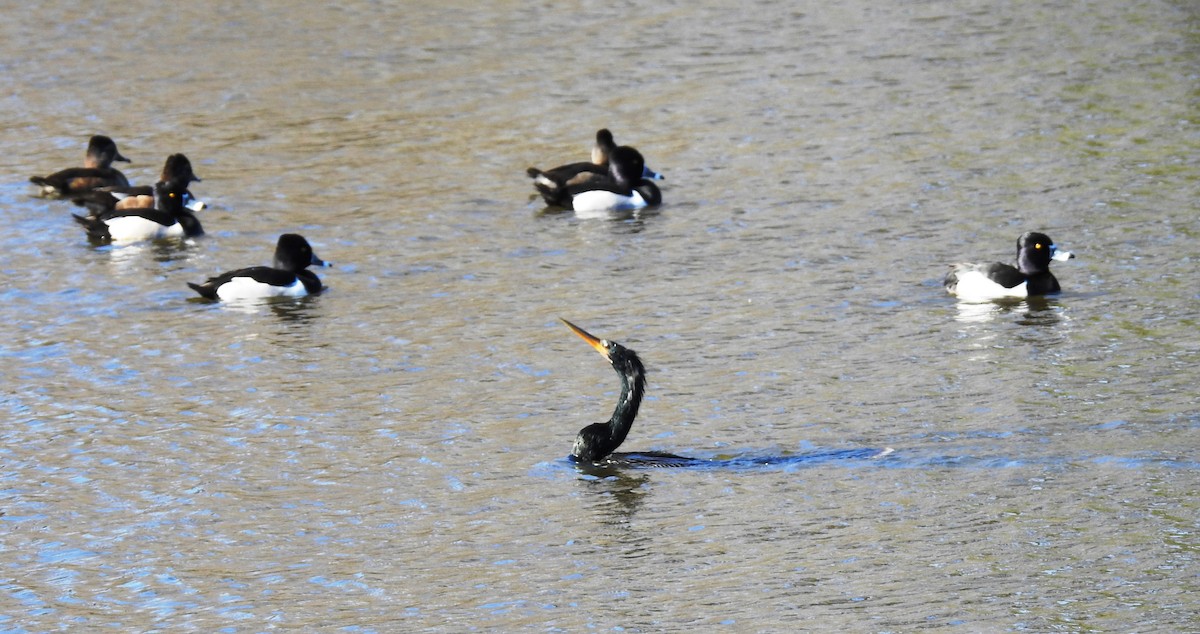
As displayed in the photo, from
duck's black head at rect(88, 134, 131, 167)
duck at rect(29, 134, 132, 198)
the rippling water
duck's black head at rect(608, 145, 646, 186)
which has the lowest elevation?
the rippling water

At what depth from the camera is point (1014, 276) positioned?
54.8 ft

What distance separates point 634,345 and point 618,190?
19.8 ft

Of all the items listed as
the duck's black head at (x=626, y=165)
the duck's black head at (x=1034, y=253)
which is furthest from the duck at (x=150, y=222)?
the duck's black head at (x=1034, y=253)

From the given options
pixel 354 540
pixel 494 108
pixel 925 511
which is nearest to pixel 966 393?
pixel 925 511

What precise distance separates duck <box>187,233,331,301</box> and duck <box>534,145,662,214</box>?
14.1ft

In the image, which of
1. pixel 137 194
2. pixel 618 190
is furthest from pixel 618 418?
pixel 137 194

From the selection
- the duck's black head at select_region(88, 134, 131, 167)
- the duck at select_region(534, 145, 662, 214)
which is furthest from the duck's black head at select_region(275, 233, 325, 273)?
the duck's black head at select_region(88, 134, 131, 167)

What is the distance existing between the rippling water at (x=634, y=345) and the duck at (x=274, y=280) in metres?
0.25

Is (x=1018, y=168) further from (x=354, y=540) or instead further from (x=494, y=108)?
(x=354, y=540)

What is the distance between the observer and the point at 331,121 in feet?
86.7

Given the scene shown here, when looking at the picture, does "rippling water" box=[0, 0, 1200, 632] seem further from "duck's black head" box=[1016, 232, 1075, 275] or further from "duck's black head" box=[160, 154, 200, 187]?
"duck's black head" box=[160, 154, 200, 187]

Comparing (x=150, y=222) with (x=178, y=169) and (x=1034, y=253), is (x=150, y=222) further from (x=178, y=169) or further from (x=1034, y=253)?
(x=1034, y=253)

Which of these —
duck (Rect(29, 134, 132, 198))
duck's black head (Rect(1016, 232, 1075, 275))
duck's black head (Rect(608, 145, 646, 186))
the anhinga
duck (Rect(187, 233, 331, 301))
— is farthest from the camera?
duck (Rect(29, 134, 132, 198))

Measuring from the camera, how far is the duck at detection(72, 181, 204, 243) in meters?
21.0
